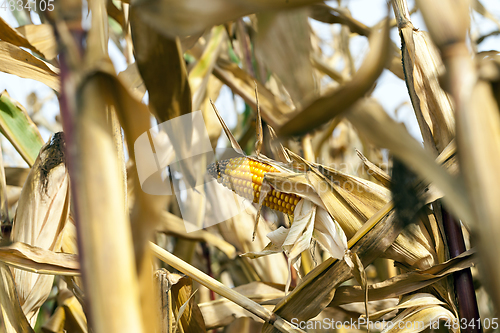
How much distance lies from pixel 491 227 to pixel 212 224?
79cm

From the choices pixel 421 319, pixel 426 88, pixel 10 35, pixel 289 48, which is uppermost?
pixel 10 35

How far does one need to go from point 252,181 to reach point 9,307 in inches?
12.1

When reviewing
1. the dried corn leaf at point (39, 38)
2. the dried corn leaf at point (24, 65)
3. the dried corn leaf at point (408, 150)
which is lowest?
the dried corn leaf at point (408, 150)

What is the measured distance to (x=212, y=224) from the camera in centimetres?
87

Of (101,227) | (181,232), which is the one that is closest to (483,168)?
(101,227)

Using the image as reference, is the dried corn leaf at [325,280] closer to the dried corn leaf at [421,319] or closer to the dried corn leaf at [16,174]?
the dried corn leaf at [421,319]

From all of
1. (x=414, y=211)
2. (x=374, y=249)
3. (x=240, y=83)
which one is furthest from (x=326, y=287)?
(x=240, y=83)

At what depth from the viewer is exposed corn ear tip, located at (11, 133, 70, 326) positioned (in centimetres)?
46

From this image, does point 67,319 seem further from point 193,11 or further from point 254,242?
point 193,11

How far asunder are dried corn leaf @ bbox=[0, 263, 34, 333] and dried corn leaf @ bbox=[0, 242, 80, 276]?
1.5 inches

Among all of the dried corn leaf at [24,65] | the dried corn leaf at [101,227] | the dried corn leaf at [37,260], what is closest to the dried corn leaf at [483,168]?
the dried corn leaf at [101,227]

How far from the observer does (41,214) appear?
469mm

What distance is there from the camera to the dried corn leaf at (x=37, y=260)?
0.37m

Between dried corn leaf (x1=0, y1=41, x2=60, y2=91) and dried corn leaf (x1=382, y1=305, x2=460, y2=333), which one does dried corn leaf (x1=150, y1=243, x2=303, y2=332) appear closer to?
dried corn leaf (x1=382, y1=305, x2=460, y2=333)
